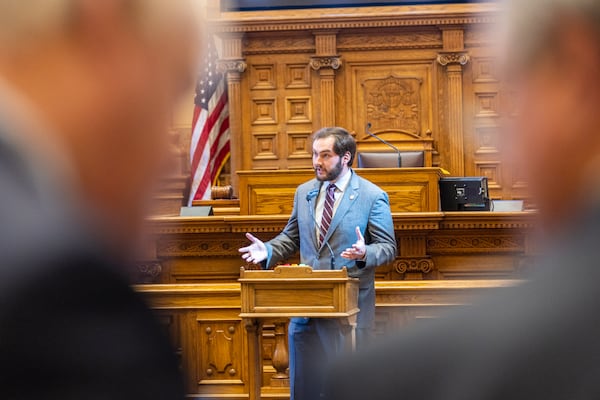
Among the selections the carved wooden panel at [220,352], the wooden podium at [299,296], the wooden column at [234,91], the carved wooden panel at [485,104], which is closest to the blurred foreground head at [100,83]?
the wooden podium at [299,296]

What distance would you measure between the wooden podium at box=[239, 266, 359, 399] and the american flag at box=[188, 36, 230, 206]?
6444 mm

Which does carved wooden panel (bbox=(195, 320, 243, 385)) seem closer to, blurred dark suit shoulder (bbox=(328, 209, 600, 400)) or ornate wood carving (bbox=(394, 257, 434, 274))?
ornate wood carving (bbox=(394, 257, 434, 274))

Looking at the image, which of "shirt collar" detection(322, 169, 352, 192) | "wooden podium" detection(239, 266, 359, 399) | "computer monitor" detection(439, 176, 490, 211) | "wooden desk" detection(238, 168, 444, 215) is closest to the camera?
"wooden podium" detection(239, 266, 359, 399)

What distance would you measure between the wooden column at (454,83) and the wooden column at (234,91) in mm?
2637

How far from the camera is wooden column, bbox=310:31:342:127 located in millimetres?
11641

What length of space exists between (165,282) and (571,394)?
7.33m

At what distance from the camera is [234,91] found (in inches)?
A: 464

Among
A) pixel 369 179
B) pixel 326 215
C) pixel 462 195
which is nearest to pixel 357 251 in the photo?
pixel 326 215

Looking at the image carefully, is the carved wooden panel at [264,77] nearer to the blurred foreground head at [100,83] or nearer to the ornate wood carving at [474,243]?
the ornate wood carving at [474,243]

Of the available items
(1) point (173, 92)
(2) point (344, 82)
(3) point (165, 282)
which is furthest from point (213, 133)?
(1) point (173, 92)

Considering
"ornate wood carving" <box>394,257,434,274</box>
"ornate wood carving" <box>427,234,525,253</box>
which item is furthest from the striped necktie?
"ornate wood carving" <box>427,234,525,253</box>

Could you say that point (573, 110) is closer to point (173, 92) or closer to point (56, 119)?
point (173, 92)

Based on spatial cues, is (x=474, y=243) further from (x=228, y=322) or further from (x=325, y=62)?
(x=325, y=62)

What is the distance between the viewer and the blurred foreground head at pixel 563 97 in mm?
883
